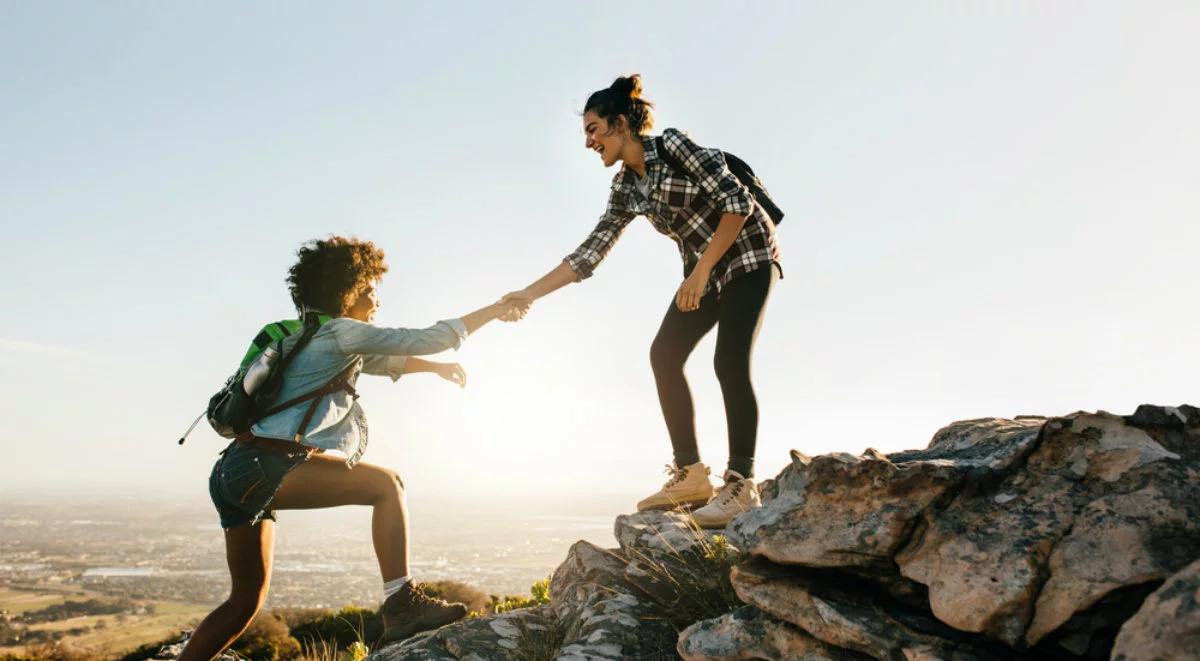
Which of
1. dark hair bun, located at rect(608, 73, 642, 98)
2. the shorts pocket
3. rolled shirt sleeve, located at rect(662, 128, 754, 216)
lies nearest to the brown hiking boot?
the shorts pocket

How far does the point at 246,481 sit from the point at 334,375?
2.62 ft

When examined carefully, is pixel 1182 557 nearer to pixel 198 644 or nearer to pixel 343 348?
pixel 343 348

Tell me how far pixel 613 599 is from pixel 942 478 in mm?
2052

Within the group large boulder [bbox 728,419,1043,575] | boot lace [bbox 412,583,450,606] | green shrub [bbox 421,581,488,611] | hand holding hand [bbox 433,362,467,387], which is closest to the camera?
large boulder [bbox 728,419,1043,575]

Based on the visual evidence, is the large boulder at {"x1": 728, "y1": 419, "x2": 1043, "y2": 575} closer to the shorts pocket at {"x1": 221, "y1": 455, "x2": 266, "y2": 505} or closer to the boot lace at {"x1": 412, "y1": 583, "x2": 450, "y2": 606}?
the boot lace at {"x1": 412, "y1": 583, "x2": 450, "y2": 606}

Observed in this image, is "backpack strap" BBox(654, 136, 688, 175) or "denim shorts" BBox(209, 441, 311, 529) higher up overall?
"backpack strap" BBox(654, 136, 688, 175)

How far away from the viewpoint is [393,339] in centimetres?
462

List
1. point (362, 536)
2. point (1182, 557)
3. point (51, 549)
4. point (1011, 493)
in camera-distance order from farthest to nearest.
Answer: point (362, 536) < point (51, 549) < point (1011, 493) < point (1182, 557)

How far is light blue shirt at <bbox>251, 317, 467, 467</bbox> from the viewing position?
4.37 metres

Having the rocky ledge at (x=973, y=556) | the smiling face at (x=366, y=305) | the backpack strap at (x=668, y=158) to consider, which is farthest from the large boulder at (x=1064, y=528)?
the smiling face at (x=366, y=305)

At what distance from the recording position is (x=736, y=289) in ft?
16.2

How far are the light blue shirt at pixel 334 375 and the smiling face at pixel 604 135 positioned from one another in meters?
1.81

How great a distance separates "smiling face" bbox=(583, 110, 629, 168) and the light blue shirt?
1.81 m

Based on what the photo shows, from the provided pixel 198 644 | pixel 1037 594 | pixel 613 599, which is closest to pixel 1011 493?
pixel 1037 594
